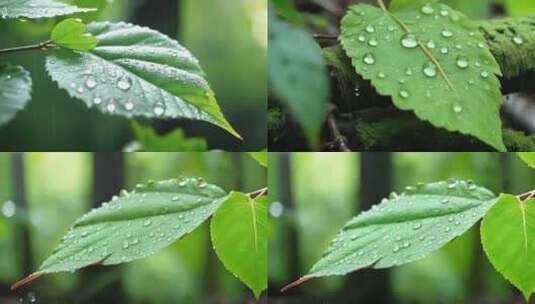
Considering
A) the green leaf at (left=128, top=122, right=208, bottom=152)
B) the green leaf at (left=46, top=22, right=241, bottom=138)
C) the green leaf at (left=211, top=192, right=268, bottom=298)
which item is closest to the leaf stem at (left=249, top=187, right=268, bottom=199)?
the green leaf at (left=211, top=192, right=268, bottom=298)

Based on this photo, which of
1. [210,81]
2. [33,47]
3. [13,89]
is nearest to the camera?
[13,89]

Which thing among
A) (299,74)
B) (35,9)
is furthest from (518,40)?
(35,9)

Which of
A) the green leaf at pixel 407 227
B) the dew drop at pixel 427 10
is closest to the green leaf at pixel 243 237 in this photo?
the green leaf at pixel 407 227

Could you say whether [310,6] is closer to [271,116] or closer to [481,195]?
[271,116]

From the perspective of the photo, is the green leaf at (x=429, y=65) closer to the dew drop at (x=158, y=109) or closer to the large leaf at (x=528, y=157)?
the large leaf at (x=528, y=157)

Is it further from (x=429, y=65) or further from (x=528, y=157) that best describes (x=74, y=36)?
(x=528, y=157)
